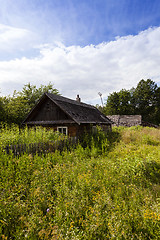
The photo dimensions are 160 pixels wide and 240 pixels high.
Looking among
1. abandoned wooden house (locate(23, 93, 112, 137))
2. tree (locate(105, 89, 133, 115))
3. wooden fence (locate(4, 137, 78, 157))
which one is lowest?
wooden fence (locate(4, 137, 78, 157))

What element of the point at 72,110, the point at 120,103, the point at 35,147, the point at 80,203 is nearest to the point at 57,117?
the point at 72,110

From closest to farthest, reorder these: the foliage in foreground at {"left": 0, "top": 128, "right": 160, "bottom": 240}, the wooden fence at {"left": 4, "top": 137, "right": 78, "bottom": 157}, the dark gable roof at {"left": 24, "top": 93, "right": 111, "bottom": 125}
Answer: the foliage in foreground at {"left": 0, "top": 128, "right": 160, "bottom": 240}, the wooden fence at {"left": 4, "top": 137, "right": 78, "bottom": 157}, the dark gable roof at {"left": 24, "top": 93, "right": 111, "bottom": 125}

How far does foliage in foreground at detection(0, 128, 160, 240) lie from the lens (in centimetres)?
239

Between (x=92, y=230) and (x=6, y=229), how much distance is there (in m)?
1.65

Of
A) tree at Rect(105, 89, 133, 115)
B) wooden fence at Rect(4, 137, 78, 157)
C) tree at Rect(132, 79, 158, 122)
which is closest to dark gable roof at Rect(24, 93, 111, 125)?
wooden fence at Rect(4, 137, 78, 157)

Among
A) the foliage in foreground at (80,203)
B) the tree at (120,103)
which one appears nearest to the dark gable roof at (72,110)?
the foliage in foreground at (80,203)

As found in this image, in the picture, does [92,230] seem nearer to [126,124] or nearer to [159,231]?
[159,231]

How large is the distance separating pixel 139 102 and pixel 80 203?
140ft

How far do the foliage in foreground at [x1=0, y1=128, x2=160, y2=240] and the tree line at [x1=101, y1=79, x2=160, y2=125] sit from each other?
120 ft

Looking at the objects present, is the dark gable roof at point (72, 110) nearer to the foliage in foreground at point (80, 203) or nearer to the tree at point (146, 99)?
the foliage in foreground at point (80, 203)

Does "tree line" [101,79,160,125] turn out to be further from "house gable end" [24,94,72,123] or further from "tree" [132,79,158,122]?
"house gable end" [24,94,72,123]

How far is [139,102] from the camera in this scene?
40.2 m

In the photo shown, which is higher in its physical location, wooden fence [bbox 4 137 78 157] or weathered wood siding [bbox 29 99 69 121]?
weathered wood siding [bbox 29 99 69 121]

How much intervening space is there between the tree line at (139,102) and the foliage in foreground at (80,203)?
36.5 metres
